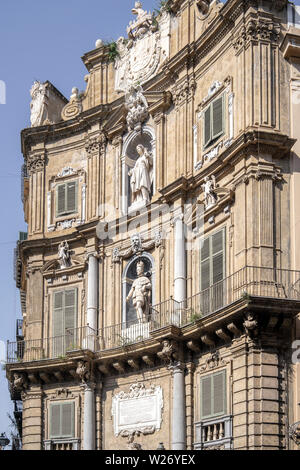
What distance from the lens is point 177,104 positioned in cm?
3719

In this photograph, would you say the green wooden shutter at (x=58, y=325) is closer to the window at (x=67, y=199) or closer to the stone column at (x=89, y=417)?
the stone column at (x=89, y=417)

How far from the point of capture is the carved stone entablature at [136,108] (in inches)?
1518

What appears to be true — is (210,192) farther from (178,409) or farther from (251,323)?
(178,409)

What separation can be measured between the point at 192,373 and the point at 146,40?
12.5m

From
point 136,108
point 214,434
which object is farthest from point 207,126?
point 214,434

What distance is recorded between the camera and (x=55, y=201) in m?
41.6

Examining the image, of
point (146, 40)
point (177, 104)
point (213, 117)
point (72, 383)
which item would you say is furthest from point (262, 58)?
point (72, 383)

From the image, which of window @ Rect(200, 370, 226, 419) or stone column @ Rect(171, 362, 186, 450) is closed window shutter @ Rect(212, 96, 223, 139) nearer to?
stone column @ Rect(171, 362, 186, 450)

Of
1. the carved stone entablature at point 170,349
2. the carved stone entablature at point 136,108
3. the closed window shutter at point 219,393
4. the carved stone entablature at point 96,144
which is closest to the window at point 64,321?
the carved stone entablature at point 96,144

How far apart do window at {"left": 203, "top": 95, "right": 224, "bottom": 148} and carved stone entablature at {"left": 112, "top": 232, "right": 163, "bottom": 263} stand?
3.64 metres

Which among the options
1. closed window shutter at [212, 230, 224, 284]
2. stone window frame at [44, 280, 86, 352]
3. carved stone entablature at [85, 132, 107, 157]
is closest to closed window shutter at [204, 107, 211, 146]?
closed window shutter at [212, 230, 224, 284]

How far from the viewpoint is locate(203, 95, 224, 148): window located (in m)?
34.3

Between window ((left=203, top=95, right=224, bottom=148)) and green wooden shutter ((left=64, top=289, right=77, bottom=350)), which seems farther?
green wooden shutter ((left=64, top=289, right=77, bottom=350))

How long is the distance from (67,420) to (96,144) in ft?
32.5
